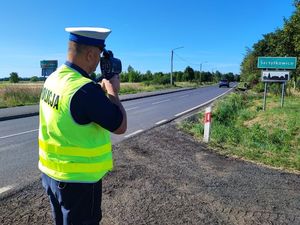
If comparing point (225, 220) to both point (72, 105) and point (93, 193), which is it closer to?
point (93, 193)

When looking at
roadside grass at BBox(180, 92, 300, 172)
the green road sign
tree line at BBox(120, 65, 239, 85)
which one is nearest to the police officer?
roadside grass at BBox(180, 92, 300, 172)

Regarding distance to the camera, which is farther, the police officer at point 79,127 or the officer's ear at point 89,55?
the officer's ear at point 89,55

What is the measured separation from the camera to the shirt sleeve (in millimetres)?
2199

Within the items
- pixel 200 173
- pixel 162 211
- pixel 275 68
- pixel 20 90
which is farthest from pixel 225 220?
pixel 20 90

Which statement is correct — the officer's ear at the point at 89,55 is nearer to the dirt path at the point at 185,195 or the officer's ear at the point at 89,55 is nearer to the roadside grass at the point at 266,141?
the dirt path at the point at 185,195

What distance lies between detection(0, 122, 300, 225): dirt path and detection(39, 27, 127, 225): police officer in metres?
1.79

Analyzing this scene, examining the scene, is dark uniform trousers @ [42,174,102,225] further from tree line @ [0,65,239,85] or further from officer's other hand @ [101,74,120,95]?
tree line @ [0,65,239,85]

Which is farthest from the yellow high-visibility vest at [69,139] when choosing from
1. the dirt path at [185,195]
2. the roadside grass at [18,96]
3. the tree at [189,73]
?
the tree at [189,73]

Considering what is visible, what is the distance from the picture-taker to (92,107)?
220cm

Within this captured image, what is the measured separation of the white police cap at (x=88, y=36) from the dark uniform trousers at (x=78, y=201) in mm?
891

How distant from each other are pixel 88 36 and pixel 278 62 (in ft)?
58.0

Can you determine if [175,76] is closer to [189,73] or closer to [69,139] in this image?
[189,73]

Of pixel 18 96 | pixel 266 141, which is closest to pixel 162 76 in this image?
pixel 18 96

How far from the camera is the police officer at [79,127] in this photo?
7.34 feet
